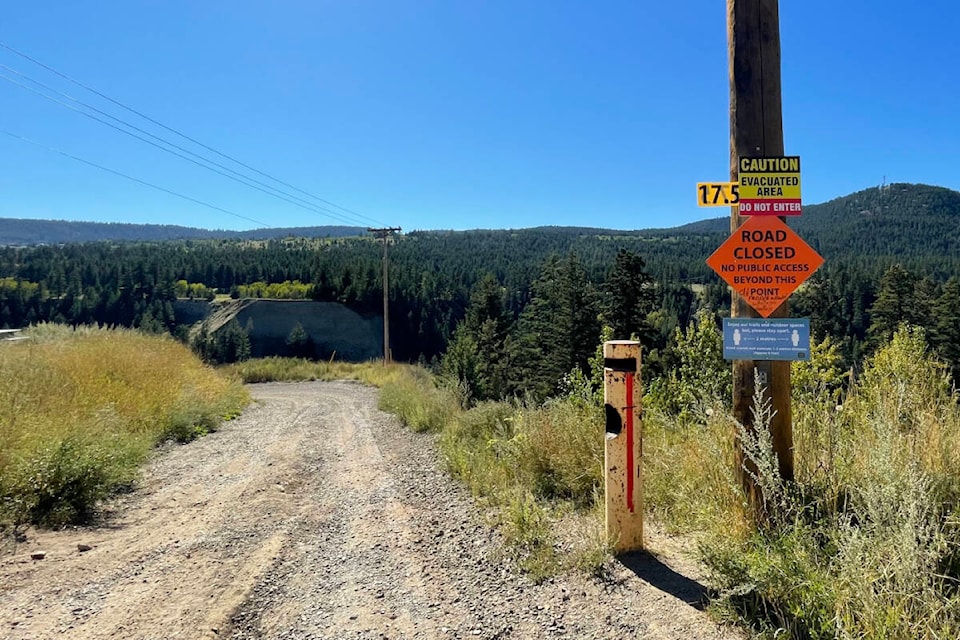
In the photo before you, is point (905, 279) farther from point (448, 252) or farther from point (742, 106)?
point (448, 252)

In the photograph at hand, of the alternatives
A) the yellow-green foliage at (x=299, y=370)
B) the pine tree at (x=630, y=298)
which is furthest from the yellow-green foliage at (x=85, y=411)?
the pine tree at (x=630, y=298)

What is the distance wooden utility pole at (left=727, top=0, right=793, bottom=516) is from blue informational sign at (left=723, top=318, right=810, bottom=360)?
0.09m

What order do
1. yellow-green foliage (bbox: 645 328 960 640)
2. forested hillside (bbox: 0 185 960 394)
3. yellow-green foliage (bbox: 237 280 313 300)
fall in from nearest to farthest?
yellow-green foliage (bbox: 645 328 960 640)
forested hillside (bbox: 0 185 960 394)
yellow-green foliage (bbox: 237 280 313 300)

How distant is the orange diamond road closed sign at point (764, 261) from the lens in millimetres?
3328

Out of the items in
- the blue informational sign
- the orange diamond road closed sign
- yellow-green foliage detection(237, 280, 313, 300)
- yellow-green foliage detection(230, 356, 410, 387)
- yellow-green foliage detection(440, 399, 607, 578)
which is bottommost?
yellow-green foliage detection(230, 356, 410, 387)

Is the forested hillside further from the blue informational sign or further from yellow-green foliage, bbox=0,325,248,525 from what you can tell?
the blue informational sign

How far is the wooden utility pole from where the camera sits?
11.0 feet

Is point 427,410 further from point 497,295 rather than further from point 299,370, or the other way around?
point 497,295

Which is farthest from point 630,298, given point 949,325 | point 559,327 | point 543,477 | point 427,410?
point 949,325

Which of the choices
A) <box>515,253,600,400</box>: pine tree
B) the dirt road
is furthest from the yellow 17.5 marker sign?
<box>515,253,600,400</box>: pine tree

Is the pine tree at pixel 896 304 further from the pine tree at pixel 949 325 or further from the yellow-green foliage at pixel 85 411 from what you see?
the yellow-green foliage at pixel 85 411

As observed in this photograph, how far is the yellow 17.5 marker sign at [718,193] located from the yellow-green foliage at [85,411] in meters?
5.55

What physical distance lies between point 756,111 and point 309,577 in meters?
4.12

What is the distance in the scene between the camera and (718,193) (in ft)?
11.2
